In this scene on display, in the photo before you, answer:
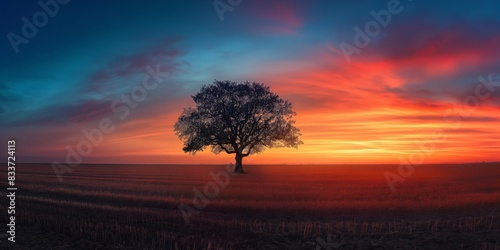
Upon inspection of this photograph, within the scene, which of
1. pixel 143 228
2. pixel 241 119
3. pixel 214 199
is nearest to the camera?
pixel 143 228

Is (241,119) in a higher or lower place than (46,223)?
higher

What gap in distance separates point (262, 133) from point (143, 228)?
1885 inches

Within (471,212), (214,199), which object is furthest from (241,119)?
(471,212)

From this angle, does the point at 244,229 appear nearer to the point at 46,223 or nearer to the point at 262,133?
the point at 46,223

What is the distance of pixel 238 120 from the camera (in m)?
62.6

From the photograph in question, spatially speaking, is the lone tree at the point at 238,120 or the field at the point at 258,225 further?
the lone tree at the point at 238,120

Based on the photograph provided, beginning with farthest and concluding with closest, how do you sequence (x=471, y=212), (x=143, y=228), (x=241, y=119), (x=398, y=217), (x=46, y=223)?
(x=241, y=119), (x=471, y=212), (x=398, y=217), (x=46, y=223), (x=143, y=228)

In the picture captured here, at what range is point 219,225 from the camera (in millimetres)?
17406

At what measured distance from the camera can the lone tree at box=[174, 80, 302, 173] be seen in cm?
6244

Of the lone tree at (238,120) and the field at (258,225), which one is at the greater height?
the lone tree at (238,120)

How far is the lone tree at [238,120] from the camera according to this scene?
62438mm

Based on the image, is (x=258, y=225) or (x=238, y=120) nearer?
(x=258, y=225)

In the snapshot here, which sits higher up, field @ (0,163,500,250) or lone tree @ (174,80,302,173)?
lone tree @ (174,80,302,173)

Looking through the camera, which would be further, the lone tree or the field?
the lone tree
